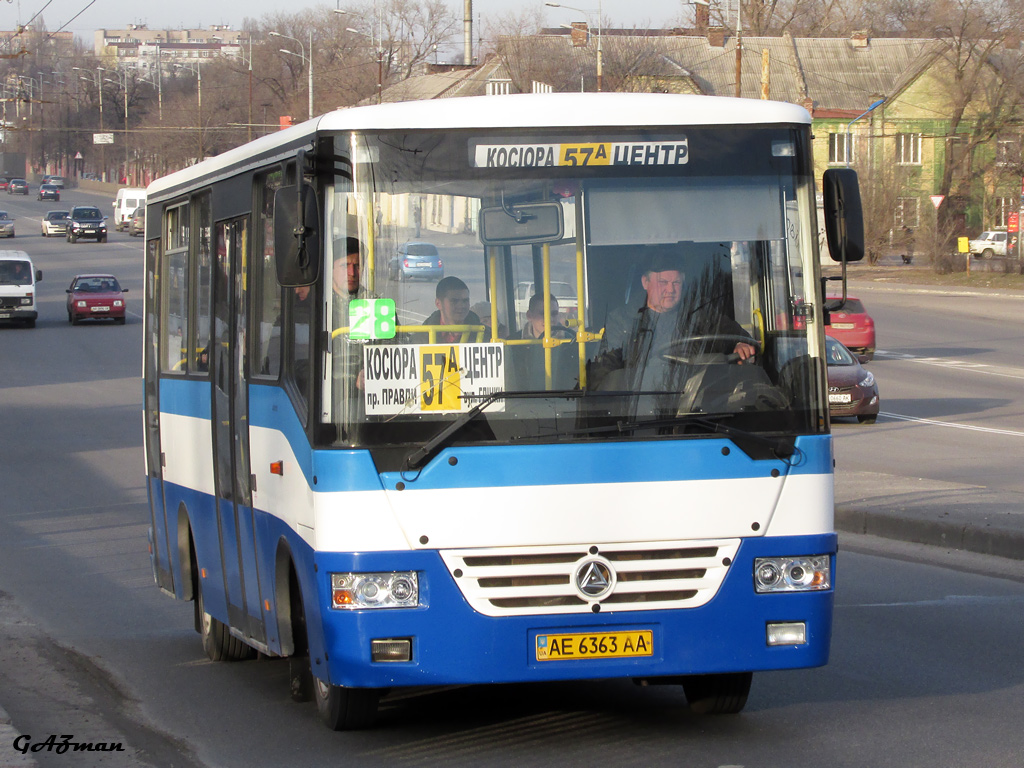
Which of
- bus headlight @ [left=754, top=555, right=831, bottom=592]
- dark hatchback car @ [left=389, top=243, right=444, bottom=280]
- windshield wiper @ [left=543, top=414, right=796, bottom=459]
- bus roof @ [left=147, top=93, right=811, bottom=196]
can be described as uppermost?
bus roof @ [left=147, top=93, right=811, bottom=196]

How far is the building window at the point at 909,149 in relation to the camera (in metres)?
84.8

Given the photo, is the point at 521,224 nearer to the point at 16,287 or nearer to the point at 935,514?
the point at 935,514

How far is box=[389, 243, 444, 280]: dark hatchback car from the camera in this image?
5.77 m

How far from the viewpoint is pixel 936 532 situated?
41.0ft

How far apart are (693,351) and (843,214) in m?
0.92

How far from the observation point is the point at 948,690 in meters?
7.21

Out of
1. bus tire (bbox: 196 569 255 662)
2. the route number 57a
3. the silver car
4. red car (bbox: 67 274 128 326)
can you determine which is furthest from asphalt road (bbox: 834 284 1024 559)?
the silver car

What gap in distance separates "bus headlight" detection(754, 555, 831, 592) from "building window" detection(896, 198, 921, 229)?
66848 millimetres

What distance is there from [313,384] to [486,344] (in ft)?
2.33

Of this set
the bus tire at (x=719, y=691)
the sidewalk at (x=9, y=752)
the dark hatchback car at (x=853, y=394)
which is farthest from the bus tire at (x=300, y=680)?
the dark hatchback car at (x=853, y=394)

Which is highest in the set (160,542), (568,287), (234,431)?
(568,287)

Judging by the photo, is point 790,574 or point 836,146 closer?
point 790,574

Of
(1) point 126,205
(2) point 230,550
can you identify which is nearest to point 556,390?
(2) point 230,550

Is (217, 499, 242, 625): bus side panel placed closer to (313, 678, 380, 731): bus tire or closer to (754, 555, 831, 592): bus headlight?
(313, 678, 380, 731): bus tire
